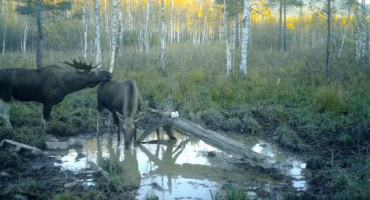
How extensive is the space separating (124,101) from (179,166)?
2281 millimetres

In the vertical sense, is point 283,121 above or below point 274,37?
below

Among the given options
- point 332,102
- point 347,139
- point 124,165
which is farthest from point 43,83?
point 332,102

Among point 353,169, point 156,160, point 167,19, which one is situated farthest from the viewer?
point 167,19

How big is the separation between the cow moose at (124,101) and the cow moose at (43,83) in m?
0.76

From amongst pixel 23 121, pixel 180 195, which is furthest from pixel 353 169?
pixel 23 121

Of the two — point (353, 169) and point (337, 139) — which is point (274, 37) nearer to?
point (337, 139)

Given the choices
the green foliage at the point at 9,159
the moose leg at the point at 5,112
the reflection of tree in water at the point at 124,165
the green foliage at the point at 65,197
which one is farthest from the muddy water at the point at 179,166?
the moose leg at the point at 5,112

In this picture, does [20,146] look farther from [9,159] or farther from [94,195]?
[94,195]

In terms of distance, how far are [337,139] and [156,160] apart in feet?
15.8

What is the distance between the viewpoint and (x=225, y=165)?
860 centimetres

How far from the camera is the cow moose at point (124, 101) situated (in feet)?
29.9

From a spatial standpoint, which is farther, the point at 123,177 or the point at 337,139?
the point at 337,139

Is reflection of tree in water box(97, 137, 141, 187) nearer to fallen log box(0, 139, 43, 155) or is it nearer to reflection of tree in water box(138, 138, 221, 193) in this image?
reflection of tree in water box(138, 138, 221, 193)

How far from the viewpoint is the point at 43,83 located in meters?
11.0
